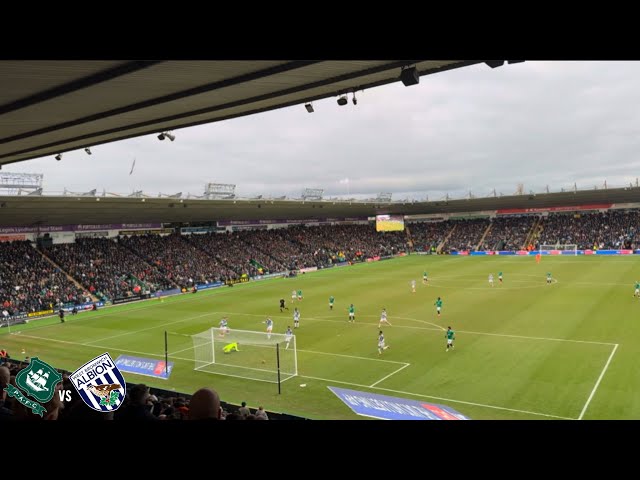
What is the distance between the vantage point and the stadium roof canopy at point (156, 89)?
339 inches

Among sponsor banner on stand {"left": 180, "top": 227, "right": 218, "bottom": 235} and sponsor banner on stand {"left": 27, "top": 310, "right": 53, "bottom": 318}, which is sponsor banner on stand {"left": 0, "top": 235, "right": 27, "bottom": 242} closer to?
sponsor banner on stand {"left": 27, "top": 310, "right": 53, "bottom": 318}

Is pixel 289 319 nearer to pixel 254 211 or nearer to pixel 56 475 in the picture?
pixel 56 475

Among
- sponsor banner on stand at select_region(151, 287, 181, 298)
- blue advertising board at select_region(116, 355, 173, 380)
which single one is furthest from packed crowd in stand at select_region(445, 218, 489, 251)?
blue advertising board at select_region(116, 355, 173, 380)

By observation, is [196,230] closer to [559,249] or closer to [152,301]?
[152,301]

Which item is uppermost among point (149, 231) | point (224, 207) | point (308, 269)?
point (224, 207)

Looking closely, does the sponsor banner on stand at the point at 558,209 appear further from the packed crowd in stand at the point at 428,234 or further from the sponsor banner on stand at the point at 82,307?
the sponsor banner on stand at the point at 82,307

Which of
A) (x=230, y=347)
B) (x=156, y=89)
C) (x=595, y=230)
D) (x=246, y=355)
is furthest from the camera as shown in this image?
(x=595, y=230)

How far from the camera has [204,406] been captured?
4203 mm

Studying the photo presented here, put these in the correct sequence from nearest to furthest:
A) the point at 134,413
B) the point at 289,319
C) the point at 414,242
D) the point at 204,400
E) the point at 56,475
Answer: the point at 56,475
the point at 204,400
the point at 134,413
the point at 289,319
the point at 414,242

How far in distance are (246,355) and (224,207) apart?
3906 centimetres

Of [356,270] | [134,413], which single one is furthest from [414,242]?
[134,413]

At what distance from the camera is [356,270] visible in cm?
6550

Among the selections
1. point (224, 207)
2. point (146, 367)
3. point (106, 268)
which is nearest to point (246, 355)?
point (146, 367)
